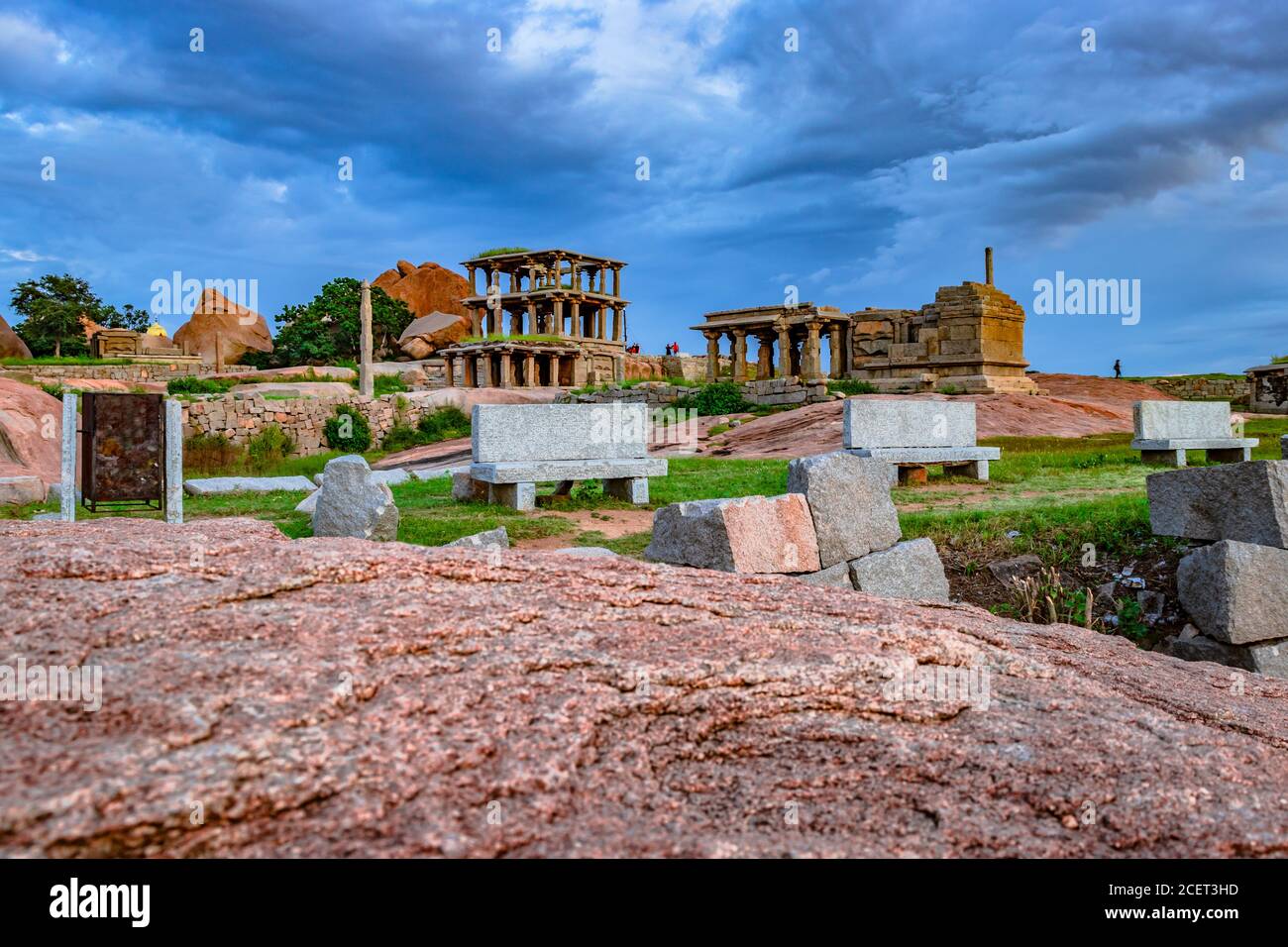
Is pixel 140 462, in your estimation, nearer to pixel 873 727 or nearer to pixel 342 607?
pixel 342 607

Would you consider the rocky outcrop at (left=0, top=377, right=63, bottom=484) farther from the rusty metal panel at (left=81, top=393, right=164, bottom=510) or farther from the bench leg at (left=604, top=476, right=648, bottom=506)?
the bench leg at (left=604, top=476, right=648, bottom=506)

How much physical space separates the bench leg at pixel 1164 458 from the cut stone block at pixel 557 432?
925 centimetres

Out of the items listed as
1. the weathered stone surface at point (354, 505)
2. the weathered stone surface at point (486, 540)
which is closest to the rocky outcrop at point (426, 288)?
the weathered stone surface at point (354, 505)

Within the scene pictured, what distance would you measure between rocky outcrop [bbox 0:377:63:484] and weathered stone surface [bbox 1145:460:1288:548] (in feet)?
47.3

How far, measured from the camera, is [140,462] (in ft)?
24.4

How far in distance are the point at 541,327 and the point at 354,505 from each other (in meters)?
36.5

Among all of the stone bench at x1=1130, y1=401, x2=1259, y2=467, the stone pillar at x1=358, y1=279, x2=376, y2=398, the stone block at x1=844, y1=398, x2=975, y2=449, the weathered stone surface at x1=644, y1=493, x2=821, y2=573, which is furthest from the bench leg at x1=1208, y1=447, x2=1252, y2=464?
the stone pillar at x1=358, y1=279, x2=376, y2=398

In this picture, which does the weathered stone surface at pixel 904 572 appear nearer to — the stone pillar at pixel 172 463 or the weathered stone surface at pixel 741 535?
the weathered stone surface at pixel 741 535

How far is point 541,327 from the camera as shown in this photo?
1741 inches

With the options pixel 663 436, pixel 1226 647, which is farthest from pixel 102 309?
pixel 1226 647

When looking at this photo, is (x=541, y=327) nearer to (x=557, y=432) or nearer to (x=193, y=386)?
(x=193, y=386)

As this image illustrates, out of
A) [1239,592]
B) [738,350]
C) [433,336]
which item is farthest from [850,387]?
[433,336]
